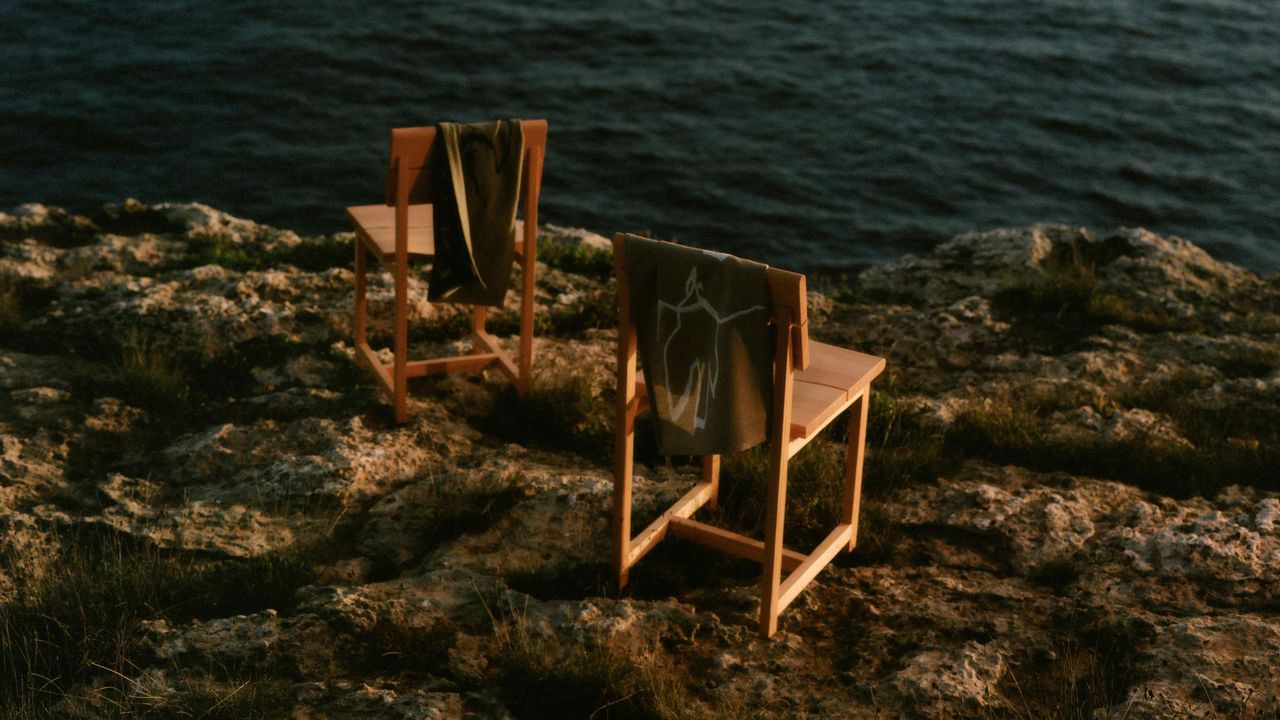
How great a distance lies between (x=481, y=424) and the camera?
6.29 m

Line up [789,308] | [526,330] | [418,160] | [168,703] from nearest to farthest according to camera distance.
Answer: [168,703] → [789,308] → [418,160] → [526,330]

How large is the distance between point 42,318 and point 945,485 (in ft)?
16.9

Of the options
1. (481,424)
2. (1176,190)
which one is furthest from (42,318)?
(1176,190)

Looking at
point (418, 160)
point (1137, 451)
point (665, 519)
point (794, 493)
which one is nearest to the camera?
point (665, 519)

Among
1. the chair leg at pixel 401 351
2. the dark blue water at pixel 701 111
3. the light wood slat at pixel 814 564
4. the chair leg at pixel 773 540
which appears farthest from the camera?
the dark blue water at pixel 701 111

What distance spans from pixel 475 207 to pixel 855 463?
2.23m

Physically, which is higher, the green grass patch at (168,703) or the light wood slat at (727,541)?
the light wood slat at (727,541)

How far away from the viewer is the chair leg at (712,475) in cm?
538

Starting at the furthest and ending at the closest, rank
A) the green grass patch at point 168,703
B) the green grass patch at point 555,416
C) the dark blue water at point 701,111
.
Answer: the dark blue water at point 701,111 < the green grass patch at point 555,416 < the green grass patch at point 168,703

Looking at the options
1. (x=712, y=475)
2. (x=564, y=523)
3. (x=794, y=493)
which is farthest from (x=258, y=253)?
(x=794, y=493)

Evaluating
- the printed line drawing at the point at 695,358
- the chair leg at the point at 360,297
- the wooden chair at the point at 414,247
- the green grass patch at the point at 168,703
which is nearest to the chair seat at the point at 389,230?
the wooden chair at the point at 414,247

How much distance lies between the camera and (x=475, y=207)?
5.95 metres

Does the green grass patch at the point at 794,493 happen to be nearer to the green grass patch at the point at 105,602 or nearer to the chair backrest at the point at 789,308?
the chair backrest at the point at 789,308

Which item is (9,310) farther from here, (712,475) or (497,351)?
(712,475)
